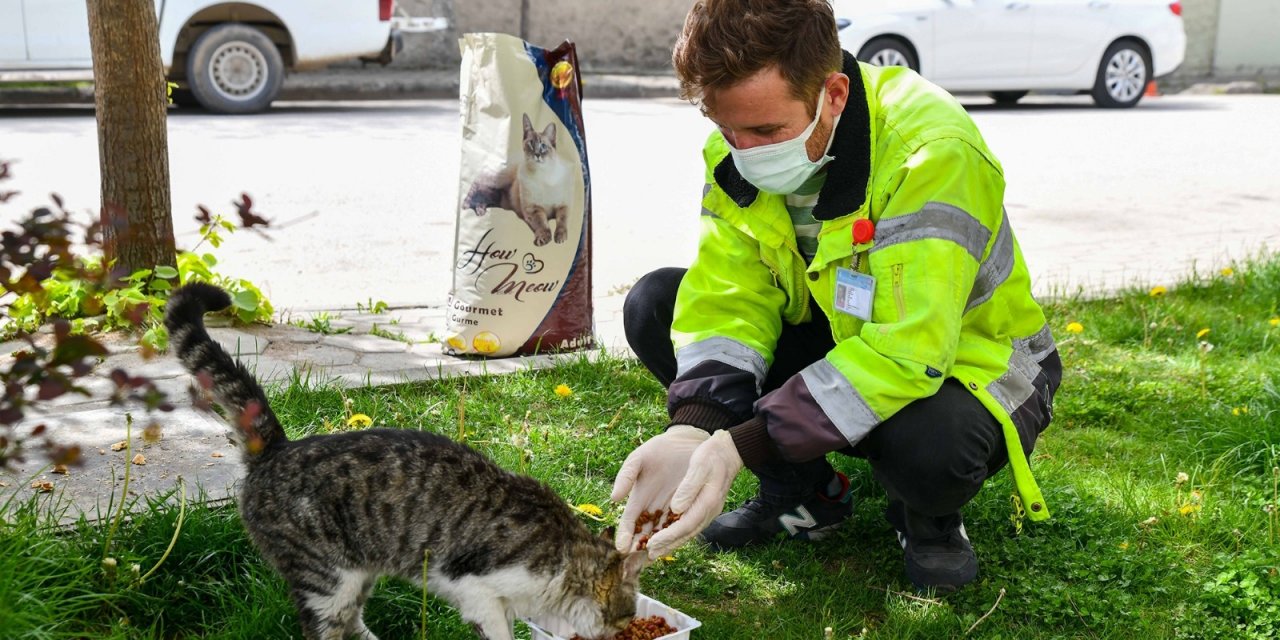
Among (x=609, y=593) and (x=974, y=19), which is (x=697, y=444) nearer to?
(x=609, y=593)

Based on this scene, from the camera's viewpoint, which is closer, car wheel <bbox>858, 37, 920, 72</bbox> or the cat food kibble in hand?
the cat food kibble in hand

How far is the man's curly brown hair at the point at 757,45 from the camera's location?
2555 mm

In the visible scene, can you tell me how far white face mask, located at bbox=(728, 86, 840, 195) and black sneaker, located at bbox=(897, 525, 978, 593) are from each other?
97cm

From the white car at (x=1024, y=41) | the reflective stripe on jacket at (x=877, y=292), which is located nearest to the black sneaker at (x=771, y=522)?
the reflective stripe on jacket at (x=877, y=292)

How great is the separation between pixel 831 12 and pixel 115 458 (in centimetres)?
224

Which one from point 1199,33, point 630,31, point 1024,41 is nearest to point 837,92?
point 1024,41

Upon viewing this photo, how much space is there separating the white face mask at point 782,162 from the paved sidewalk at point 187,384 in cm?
147

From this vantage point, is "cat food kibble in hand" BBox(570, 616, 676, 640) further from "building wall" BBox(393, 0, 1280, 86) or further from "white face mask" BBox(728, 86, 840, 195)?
"building wall" BBox(393, 0, 1280, 86)

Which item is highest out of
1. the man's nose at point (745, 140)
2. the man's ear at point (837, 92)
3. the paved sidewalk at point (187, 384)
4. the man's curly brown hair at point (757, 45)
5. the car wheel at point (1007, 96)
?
the man's curly brown hair at point (757, 45)

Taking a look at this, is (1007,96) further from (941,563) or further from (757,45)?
(757,45)

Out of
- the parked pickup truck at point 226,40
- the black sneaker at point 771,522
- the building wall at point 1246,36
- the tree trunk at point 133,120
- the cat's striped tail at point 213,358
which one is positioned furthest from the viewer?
the building wall at point 1246,36

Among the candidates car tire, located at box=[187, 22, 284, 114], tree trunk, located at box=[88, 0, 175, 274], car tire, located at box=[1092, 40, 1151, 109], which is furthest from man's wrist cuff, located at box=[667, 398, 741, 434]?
car tire, located at box=[1092, 40, 1151, 109]

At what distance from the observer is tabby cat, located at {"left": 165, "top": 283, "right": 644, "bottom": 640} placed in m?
2.53

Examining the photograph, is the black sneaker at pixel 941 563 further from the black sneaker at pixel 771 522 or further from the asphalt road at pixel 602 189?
the asphalt road at pixel 602 189
